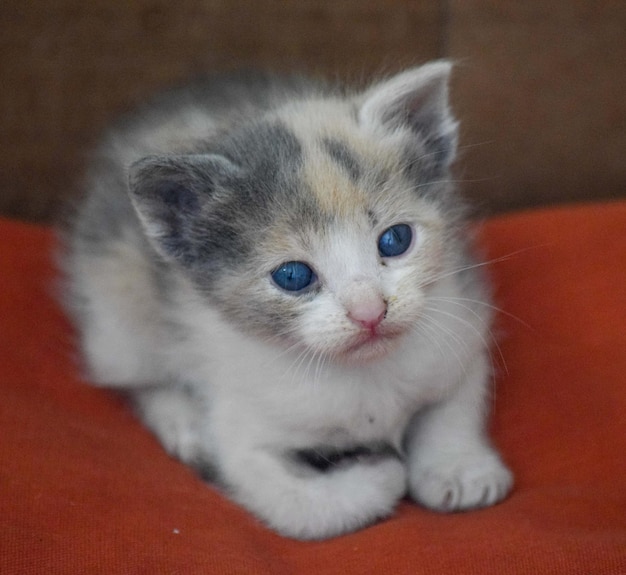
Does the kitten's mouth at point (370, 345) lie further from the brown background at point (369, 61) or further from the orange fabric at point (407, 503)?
the brown background at point (369, 61)

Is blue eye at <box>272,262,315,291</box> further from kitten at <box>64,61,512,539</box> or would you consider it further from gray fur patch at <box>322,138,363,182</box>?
gray fur patch at <box>322,138,363,182</box>

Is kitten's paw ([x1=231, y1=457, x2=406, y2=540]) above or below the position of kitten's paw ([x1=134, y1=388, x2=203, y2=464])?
below

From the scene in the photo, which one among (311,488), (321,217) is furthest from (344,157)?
(311,488)

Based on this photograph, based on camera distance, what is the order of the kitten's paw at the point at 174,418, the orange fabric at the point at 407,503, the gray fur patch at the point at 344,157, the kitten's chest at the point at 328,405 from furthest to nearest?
the kitten's paw at the point at 174,418, the kitten's chest at the point at 328,405, the gray fur patch at the point at 344,157, the orange fabric at the point at 407,503

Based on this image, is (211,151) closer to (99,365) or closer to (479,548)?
(99,365)

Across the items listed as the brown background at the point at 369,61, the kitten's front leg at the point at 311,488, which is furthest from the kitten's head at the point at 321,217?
the brown background at the point at 369,61

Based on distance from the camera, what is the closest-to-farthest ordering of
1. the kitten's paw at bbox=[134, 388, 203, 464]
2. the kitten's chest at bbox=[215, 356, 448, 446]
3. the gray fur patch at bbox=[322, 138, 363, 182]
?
1. the gray fur patch at bbox=[322, 138, 363, 182]
2. the kitten's chest at bbox=[215, 356, 448, 446]
3. the kitten's paw at bbox=[134, 388, 203, 464]

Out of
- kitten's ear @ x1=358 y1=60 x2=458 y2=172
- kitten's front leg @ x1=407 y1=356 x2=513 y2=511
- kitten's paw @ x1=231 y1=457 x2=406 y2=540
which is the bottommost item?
kitten's paw @ x1=231 y1=457 x2=406 y2=540

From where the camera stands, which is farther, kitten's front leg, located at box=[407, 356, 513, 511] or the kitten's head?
kitten's front leg, located at box=[407, 356, 513, 511]

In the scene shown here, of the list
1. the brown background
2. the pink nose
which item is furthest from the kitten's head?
the brown background
